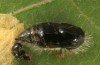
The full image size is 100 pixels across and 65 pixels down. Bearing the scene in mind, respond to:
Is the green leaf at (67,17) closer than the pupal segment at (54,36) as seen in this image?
No

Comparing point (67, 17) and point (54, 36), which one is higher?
point (67, 17)

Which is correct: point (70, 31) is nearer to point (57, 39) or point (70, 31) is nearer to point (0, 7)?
point (57, 39)

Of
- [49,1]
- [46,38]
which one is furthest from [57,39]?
[49,1]

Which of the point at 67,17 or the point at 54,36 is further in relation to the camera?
the point at 67,17

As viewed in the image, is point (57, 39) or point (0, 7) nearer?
point (57, 39)

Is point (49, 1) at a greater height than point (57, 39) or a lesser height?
greater

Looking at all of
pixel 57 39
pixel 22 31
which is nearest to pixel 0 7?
pixel 22 31

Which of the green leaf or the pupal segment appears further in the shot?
the green leaf
